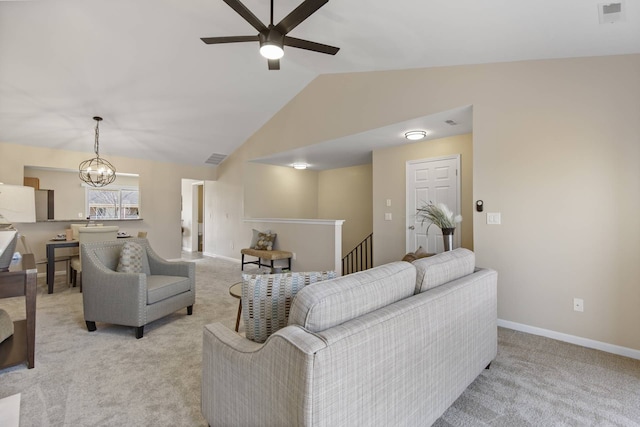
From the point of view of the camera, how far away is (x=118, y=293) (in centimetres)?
280

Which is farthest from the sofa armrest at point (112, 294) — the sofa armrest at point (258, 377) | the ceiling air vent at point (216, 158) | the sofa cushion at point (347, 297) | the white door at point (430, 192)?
the ceiling air vent at point (216, 158)

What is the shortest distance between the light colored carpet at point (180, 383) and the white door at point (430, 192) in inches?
75.3

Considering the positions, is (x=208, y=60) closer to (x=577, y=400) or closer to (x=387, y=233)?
(x=387, y=233)

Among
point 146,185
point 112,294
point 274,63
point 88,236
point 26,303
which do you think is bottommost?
point 112,294

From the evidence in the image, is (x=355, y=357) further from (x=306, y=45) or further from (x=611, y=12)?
(x=611, y=12)

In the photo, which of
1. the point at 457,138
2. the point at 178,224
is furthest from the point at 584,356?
the point at 178,224

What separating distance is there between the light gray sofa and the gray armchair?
1.63 metres

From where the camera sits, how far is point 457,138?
456cm

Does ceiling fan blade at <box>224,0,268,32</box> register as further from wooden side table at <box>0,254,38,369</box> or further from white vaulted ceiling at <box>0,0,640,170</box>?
wooden side table at <box>0,254,38,369</box>

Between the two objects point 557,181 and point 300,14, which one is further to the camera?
point 557,181

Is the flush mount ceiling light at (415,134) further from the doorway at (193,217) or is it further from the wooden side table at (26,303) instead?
the doorway at (193,217)

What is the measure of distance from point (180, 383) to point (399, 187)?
416cm

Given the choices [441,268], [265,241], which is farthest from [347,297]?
[265,241]

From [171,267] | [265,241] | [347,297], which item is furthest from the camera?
A: [265,241]
